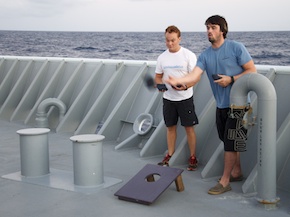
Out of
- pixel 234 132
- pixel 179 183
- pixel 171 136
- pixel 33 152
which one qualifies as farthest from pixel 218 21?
pixel 33 152

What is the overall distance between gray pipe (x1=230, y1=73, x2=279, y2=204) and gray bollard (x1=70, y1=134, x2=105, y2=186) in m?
1.76

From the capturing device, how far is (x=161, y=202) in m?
5.61

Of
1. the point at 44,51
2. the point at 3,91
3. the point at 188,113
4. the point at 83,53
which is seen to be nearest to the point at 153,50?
the point at 83,53

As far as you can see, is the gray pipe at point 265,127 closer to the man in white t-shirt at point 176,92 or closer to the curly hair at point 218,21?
the curly hair at point 218,21

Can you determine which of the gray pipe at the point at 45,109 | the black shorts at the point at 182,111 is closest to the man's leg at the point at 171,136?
the black shorts at the point at 182,111

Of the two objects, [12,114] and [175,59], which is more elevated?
[175,59]

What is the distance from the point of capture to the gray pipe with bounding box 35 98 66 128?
10.0 metres

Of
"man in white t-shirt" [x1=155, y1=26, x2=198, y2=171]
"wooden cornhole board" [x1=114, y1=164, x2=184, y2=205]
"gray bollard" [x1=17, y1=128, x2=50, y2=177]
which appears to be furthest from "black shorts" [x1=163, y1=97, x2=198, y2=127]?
"gray bollard" [x1=17, y1=128, x2=50, y2=177]

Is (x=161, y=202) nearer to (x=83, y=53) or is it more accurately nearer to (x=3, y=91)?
(x=3, y=91)

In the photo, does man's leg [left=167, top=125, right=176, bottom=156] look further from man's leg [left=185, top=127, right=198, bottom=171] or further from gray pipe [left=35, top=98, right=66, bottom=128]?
gray pipe [left=35, top=98, right=66, bottom=128]

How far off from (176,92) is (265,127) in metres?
1.81

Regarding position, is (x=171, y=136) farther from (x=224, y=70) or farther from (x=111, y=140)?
(x=111, y=140)

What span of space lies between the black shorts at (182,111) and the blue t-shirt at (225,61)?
944 mm

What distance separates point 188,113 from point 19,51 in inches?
2879
